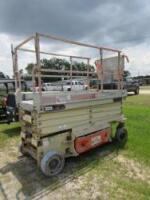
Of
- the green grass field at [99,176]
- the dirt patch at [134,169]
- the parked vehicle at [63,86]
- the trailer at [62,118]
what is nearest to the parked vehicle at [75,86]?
the parked vehicle at [63,86]

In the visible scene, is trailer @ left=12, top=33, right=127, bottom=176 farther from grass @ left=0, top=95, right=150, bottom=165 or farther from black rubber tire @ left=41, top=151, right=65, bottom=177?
grass @ left=0, top=95, right=150, bottom=165

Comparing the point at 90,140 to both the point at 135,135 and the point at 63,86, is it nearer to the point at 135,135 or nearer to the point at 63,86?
the point at 135,135

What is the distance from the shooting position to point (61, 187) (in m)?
3.31

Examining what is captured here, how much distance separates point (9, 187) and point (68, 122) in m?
1.50

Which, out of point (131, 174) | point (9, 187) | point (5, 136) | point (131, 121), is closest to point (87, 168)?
point (131, 174)

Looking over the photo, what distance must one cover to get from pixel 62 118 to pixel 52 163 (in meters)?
0.83

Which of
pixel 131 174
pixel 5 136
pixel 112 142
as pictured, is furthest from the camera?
pixel 5 136

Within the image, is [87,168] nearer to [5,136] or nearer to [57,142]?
[57,142]

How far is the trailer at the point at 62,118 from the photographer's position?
140 inches

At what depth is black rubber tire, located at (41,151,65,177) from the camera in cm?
354

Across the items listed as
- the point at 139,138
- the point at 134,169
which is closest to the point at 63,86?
the point at 139,138

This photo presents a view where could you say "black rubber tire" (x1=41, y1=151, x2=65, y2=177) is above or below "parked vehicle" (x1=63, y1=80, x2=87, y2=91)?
below

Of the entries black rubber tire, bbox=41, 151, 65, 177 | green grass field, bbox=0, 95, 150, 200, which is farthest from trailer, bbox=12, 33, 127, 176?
green grass field, bbox=0, 95, 150, 200

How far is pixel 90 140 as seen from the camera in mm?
4379
